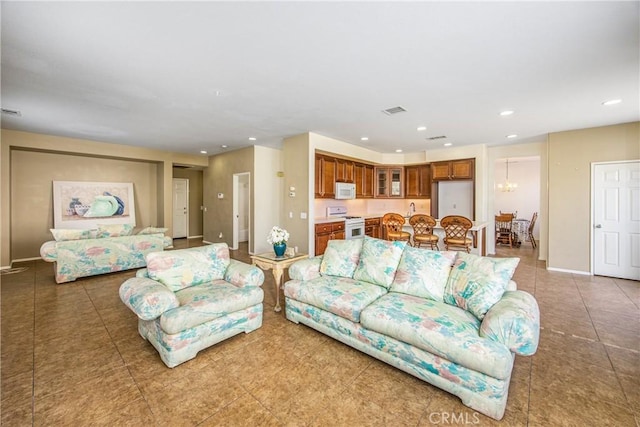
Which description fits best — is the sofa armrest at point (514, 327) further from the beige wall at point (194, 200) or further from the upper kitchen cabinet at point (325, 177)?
the beige wall at point (194, 200)

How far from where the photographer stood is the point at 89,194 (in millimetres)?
6773

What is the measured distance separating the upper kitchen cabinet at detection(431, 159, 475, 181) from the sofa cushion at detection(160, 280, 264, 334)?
576cm

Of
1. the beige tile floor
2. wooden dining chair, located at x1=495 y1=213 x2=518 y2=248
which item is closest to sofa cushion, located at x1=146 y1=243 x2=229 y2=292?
the beige tile floor

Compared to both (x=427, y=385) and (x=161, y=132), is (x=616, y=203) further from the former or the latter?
(x=161, y=132)

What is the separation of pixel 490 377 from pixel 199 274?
2.66 m

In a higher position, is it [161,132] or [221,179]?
[161,132]

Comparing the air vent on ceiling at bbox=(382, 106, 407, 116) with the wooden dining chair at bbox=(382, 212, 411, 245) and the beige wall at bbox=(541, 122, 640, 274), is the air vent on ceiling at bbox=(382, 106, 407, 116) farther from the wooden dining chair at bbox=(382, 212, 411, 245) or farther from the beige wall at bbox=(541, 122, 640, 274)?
the beige wall at bbox=(541, 122, 640, 274)

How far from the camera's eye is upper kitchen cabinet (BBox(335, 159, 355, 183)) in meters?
6.11

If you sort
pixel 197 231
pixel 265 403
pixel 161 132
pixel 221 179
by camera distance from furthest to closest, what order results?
pixel 197 231, pixel 221 179, pixel 161 132, pixel 265 403

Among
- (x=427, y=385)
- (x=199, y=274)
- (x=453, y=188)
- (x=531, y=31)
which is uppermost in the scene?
(x=531, y=31)

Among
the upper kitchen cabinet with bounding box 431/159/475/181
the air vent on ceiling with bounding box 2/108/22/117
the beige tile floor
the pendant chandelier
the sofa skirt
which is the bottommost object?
the beige tile floor

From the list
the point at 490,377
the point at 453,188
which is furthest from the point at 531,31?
the point at 453,188

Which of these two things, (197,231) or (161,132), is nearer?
(161,132)

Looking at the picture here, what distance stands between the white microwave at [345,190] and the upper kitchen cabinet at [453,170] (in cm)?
221
